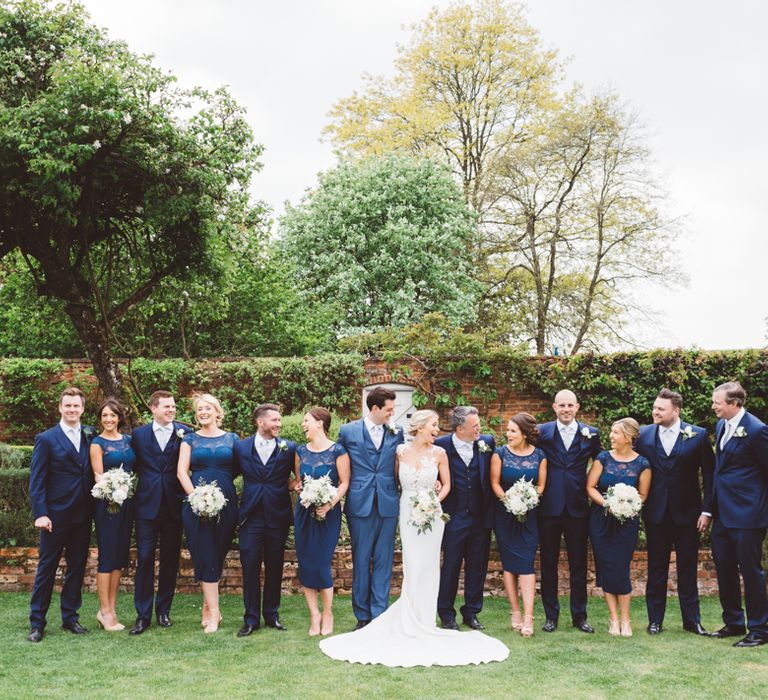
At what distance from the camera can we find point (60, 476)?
6305mm

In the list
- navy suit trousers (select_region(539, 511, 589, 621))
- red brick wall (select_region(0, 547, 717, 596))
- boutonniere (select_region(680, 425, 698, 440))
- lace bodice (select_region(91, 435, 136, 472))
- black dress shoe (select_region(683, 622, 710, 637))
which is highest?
boutonniere (select_region(680, 425, 698, 440))

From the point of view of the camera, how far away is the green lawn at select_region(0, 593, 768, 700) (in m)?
4.88

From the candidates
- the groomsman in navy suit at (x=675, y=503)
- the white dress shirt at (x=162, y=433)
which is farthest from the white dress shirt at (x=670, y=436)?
the white dress shirt at (x=162, y=433)

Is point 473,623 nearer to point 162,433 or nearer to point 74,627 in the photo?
point 162,433

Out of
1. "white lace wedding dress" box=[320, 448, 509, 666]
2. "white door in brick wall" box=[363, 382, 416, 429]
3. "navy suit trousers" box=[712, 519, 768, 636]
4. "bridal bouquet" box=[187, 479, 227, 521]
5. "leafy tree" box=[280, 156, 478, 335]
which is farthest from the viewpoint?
"leafy tree" box=[280, 156, 478, 335]

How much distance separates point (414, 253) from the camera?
2092 centimetres

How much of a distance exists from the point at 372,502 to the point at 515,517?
3.64ft

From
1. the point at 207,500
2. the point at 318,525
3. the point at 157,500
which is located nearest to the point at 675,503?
the point at 318,525

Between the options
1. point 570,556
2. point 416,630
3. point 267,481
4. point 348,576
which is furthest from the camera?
point 348,576

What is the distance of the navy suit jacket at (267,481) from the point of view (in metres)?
6.34

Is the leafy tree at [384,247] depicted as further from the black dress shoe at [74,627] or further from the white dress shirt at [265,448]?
the black dress shoe at [74,627]

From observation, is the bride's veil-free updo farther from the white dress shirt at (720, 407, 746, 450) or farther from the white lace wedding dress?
the white dress shirt at (720, 407, 746, 450)

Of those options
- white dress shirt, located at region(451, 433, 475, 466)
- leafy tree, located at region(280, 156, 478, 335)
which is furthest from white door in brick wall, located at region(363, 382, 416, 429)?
white dress shirt, located at region(451, 433, 475, 466)

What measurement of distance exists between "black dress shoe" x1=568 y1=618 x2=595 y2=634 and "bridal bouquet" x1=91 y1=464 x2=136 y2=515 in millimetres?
3607
